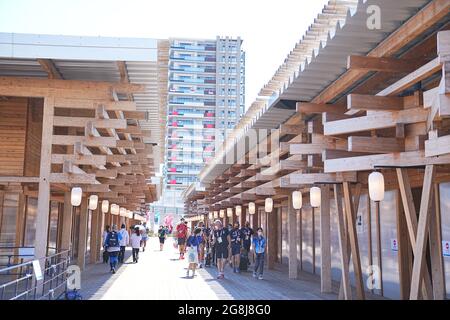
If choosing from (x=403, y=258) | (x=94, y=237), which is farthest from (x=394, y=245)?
(x=94, y=237)

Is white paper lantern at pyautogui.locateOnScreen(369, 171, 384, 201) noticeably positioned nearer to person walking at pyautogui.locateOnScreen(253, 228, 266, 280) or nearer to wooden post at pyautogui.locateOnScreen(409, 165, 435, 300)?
wooden post at pyautogui.locateOnScreen(409, 165, 435, 300)

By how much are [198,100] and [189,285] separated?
258 feet

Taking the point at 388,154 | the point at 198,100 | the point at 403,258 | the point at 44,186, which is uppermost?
the point at 198,100

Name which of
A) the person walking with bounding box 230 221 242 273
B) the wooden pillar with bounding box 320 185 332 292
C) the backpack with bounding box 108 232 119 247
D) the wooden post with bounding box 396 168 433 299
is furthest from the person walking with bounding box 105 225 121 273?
the wooden post with bounding box 396 168 433 299

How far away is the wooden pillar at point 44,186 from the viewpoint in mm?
10352

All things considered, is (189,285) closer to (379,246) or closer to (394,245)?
(379,246)

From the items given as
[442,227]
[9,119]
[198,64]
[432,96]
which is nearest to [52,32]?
[9,119]

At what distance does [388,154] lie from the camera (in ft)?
22.4

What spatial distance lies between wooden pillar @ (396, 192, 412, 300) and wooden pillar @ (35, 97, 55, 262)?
7500 mm

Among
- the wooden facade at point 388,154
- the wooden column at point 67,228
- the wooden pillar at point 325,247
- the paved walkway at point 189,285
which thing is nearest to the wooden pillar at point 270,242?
the paved walkway at point 189,285

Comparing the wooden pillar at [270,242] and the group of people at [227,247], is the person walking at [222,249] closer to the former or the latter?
the group of people at [227,247]

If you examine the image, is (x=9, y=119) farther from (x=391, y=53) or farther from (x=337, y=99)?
(x=391, y=53)

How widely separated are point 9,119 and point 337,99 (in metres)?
9.54

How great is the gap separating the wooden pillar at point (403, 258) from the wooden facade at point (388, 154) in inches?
0.8
